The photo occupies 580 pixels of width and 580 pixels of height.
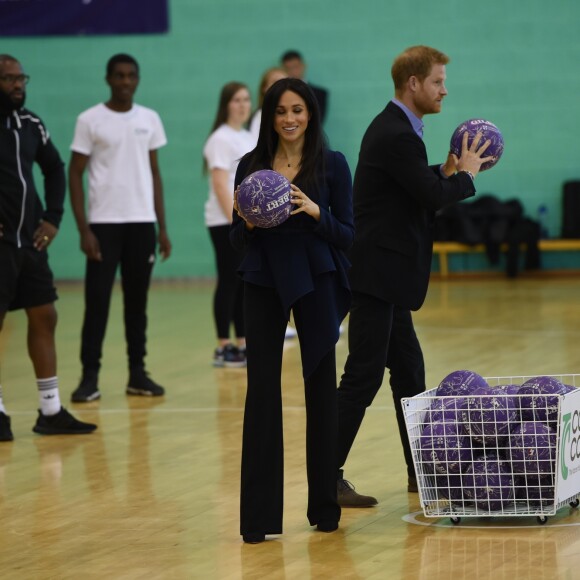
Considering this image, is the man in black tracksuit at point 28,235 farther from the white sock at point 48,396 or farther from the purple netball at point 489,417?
the purple netball at point 489,417

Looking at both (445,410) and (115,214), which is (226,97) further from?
(445,410)

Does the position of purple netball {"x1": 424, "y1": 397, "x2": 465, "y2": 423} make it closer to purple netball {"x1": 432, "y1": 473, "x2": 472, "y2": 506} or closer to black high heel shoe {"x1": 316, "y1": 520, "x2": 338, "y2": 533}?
purple netball {"x1": 432, "y1": 473, "x2": 472, "y2": 506}

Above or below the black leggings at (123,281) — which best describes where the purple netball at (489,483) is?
below

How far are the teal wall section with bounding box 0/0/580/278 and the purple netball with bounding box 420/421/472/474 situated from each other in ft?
28.0

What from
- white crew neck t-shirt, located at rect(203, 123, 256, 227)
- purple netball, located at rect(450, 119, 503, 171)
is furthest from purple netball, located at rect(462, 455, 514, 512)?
white crew neck t-shirt, located at rect(203, 123, 256, 227)

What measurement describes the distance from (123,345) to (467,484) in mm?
5146

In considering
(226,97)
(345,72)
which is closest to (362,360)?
(226,97)

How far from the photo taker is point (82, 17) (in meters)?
13.0

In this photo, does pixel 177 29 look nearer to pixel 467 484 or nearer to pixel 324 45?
pixel 324 45

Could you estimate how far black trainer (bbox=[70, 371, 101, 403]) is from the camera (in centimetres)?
697

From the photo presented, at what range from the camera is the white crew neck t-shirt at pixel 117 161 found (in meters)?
7.07

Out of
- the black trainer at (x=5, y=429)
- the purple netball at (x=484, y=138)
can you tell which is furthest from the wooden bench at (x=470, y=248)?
the purple netball at (x=484, y=138)

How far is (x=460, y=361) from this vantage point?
777 centimetres

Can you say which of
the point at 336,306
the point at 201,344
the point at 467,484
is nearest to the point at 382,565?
the point at 467,484
